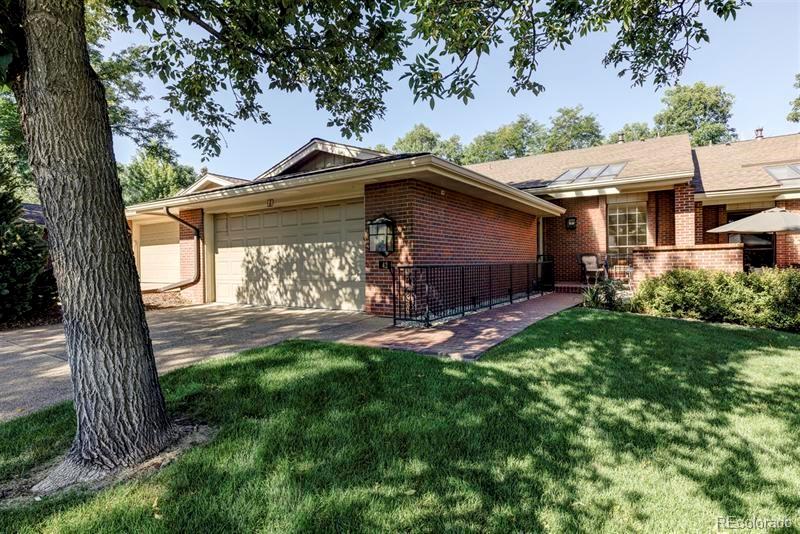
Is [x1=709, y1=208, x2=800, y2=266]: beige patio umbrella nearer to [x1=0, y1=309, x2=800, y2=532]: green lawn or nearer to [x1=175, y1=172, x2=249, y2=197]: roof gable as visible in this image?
[x1=0, y1=309, x2=800, y2=532]: green lawn

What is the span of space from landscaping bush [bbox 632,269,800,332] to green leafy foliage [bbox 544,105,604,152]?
30312 millimetres

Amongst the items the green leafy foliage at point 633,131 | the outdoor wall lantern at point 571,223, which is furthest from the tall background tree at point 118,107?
the green leafy foliage at point 633,131

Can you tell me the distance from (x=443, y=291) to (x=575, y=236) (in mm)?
6831

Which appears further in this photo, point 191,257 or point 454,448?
point 191,257

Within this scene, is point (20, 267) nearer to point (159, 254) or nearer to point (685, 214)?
point (159, 254)

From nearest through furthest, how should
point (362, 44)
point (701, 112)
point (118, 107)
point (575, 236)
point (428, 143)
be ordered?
point (362, 44)
point (575, 236)
point (118, 107)
point (701, 112)
point (428, 143)

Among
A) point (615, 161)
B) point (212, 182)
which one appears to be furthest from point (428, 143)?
point (212, 182)

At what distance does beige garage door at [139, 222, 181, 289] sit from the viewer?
11.5 meters

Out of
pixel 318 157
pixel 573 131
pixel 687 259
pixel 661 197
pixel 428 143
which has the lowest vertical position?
pixel 687 259

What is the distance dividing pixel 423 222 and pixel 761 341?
5.23m

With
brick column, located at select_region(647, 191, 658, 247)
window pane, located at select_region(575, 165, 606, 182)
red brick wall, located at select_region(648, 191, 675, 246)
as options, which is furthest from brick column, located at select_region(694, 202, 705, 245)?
window pane, located at select_region(575, 165, 606, 182)

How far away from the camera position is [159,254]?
11.9 m

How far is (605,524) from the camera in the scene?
1860mm

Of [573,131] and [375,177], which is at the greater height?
[573,131]
